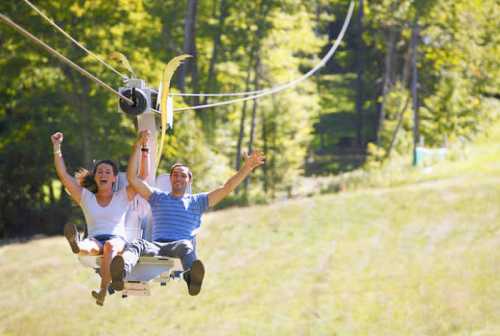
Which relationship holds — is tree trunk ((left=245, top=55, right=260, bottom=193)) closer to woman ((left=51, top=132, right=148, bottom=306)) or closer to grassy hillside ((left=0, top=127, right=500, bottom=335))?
grassy hillside ((left=0, top=127, right=500, bottom=335))

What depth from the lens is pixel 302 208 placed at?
3272 centimetres

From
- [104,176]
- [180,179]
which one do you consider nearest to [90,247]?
[104,176]

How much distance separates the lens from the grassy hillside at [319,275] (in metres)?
23.7

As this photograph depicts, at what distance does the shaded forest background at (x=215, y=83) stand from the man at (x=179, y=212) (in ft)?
59.7

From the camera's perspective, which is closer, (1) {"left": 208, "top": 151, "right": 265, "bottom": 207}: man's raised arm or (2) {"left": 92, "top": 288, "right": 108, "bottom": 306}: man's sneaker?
(2) {"left": 92, "top": 288, "right": 108, "bottom": 306}: man's sneaker

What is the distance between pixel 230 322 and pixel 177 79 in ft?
39.2

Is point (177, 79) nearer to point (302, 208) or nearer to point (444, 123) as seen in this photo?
point (302, 208)

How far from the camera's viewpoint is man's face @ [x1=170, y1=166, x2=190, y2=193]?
9977 mm

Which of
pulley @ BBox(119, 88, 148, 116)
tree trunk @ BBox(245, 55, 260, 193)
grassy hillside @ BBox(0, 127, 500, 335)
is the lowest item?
grassy hillside @ BBox(0, 127, 500, 335)

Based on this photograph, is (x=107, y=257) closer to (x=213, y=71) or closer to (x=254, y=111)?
(x=213, y=71)

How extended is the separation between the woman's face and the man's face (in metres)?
0.58

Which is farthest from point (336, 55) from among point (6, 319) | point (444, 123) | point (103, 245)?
point (103, 245)

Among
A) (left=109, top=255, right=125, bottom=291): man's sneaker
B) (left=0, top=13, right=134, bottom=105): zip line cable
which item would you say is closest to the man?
(left=109, top=255, right=125, bottom=291): man's sneaker

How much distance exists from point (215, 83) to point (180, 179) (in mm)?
28465
